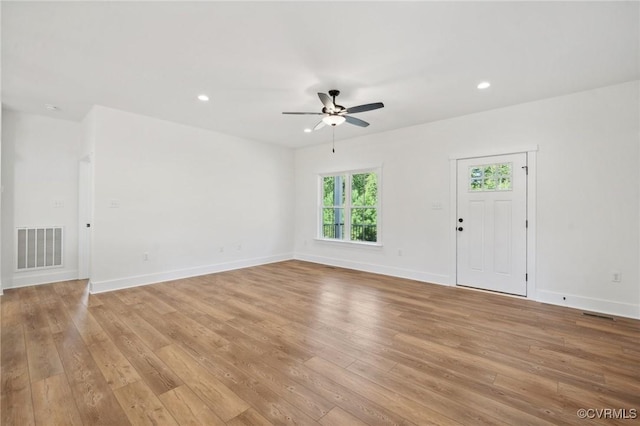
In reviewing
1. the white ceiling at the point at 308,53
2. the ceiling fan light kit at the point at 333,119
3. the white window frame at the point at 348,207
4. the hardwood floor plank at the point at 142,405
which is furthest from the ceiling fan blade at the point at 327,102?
the hardwood floor plank at the point at 142,405

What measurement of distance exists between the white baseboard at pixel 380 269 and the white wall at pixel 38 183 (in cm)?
453

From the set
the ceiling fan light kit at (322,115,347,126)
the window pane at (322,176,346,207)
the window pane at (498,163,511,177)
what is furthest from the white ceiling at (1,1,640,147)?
the window pane at (322,176,346,207)

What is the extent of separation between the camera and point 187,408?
68.0 inches

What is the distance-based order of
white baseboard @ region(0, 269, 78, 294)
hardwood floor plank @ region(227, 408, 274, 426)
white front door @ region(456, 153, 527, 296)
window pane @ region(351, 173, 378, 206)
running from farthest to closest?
window pane @ region(351, 173, 378, 206), white baseboard @ region(0, 269, 78, 294), white front door @ region(456, 153, 527, 296), hardwood floor plank @ region(227, 408, 274, 426)

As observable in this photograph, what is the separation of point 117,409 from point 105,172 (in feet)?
12.0

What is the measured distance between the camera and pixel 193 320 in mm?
3115

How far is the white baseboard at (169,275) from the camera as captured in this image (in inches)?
162

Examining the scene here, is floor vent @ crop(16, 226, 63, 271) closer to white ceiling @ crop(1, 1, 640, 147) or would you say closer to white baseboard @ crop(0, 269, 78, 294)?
white baseboard @ crop(0, 269, 78, 294)

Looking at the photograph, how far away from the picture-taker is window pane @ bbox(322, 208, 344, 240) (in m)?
6.31

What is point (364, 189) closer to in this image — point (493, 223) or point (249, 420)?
point (493, 223)

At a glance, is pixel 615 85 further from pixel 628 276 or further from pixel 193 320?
pixel 193 320

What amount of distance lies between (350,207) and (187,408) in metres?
4.80

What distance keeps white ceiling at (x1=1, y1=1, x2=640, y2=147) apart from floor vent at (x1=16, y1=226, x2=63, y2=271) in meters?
1.94

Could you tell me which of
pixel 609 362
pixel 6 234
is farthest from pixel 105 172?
pixel 609 362
